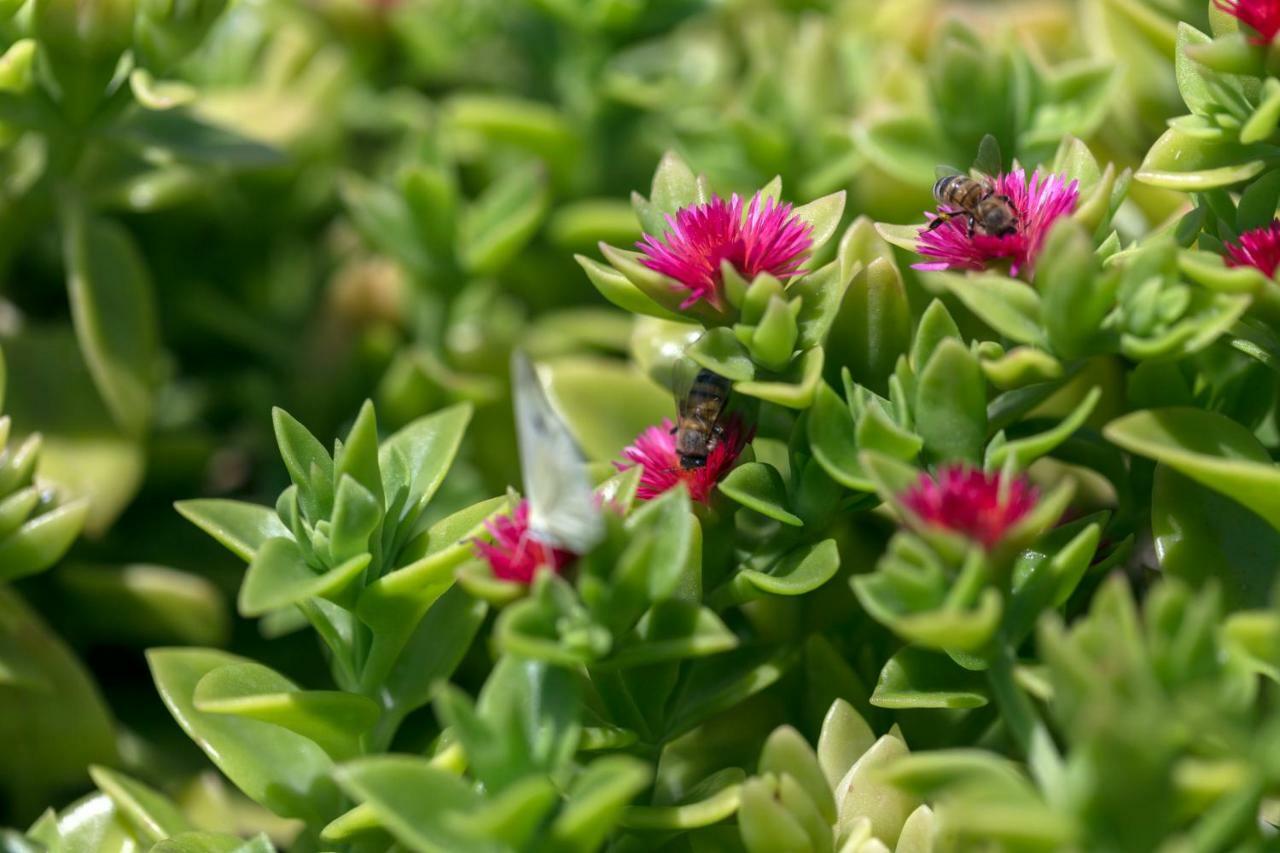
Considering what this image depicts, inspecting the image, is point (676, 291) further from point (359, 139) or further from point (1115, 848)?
point (359, 139)

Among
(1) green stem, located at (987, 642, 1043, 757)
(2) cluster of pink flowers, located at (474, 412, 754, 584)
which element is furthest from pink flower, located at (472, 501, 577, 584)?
(1) green stem, located at (987, 642, 1043, 757)

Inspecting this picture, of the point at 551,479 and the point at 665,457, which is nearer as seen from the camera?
the point at 551,479

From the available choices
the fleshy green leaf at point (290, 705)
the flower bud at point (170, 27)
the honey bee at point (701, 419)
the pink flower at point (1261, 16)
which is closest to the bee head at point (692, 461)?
the honey bee at point (701, 419)

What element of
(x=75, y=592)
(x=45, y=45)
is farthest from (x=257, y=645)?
(x=45, y=45)

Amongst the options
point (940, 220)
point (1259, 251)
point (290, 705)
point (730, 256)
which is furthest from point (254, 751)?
→ point (1259, 251)

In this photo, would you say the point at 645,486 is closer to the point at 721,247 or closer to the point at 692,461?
the point at 692,461

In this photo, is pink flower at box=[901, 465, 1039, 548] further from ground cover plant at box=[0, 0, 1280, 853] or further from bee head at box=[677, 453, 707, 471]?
bee head at box=[677, 453, 707, 471]
